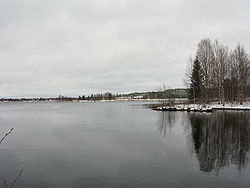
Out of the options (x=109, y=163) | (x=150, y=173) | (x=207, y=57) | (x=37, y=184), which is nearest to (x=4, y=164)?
(x=37, y=184)

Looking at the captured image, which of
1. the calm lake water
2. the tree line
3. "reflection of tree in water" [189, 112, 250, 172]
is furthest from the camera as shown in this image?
the tree line

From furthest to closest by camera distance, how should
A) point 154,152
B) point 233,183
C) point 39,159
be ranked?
point 154,152 < point 39,159 < point 233,183

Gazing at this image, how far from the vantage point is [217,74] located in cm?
4872

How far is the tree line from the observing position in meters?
47.4

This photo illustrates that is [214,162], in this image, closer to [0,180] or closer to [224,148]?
[224,148]

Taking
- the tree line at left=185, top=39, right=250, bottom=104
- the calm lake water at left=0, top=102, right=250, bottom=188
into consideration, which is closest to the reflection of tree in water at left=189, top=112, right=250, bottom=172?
the calm lake water at left=0, top=102, right=250, bottom=188

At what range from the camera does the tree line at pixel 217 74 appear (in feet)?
156

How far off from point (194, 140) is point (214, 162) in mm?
4769

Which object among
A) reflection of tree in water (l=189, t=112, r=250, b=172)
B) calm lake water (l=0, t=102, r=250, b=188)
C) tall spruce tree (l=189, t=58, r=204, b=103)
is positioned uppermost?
tall spruce tree (l=189, t=58, r=204, b=103)

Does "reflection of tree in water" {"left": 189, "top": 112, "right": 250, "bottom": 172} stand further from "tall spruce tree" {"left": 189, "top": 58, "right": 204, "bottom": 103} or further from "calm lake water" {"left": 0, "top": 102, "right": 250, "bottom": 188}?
"tall spruce tree" {"left": 189, "top": 58, "right": 204, "bottom": 103}

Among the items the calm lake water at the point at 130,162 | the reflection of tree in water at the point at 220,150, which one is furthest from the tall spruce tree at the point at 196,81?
the calm lake water at the point at 130,162

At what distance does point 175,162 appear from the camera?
970 centimetres

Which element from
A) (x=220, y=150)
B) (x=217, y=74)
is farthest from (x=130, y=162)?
(x=217, y=74)

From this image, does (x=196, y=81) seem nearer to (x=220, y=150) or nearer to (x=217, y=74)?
(x=217, y=74)
